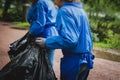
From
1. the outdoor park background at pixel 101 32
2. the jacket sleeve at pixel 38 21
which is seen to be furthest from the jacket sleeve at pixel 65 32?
the outdoor park background at pixel 101 32

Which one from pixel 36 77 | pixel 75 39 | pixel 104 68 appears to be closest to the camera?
pixel 75 39

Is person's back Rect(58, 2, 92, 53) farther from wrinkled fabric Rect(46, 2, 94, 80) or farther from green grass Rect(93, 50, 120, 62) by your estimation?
green grass Rect(93, 50, 120, 62)

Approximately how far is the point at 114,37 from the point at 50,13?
13.0 meters

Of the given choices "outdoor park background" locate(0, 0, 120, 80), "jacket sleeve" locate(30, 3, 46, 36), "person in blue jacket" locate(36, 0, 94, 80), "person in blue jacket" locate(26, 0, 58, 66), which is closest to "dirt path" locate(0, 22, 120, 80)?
"outdoor park background" locate(0, 0, 120, 80)

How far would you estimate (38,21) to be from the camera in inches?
183

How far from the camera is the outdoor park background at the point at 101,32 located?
34.8 feet

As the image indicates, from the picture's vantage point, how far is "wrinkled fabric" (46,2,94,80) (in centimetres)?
321

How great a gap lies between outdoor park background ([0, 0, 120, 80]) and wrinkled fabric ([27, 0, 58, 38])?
440 centimetres

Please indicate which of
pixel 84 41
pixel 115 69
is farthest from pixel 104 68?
pixel 84 41

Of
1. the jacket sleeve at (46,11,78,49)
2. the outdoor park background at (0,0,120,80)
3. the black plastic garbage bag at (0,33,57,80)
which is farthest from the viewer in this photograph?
the outdoor park background at (0,0,120,80)

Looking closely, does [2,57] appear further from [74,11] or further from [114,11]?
[114,11]

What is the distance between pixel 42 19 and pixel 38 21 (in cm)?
6

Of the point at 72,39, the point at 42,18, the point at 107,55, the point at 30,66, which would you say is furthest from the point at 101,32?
the point at 72,39

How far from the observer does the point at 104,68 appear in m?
10.8
